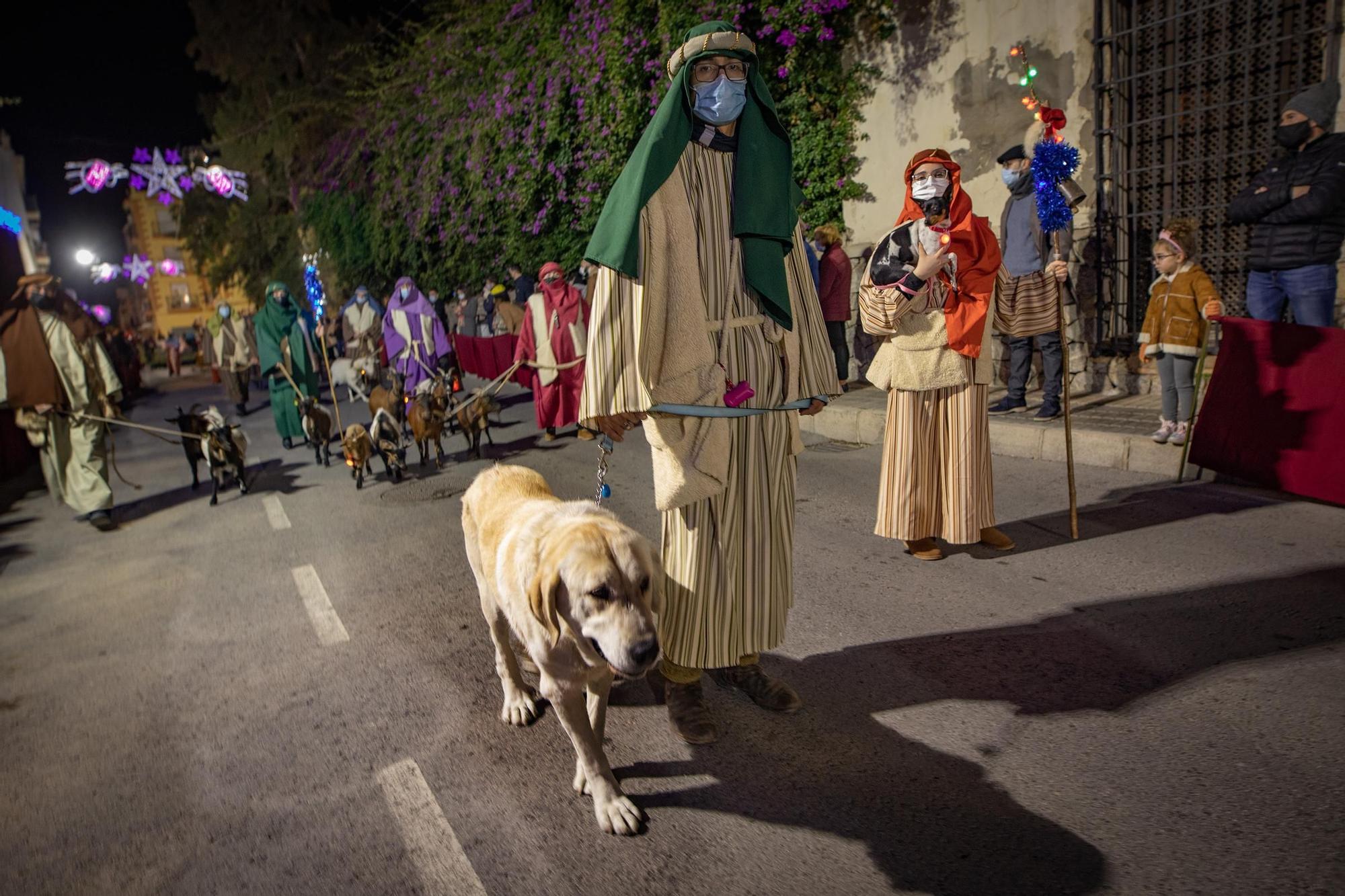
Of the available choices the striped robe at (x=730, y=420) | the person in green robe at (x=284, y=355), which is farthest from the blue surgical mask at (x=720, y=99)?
the person in green robe at (x=284, y=355)

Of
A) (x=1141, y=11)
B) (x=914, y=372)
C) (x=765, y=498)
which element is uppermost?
(x=1141, y=11)

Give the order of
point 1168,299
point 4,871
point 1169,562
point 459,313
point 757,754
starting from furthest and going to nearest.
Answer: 1. point 459,313
2. point 1168,299
3. point 1169,562
4. point 757,754
5. point 4,871

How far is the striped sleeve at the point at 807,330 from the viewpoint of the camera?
3.33 meters

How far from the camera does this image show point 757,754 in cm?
308

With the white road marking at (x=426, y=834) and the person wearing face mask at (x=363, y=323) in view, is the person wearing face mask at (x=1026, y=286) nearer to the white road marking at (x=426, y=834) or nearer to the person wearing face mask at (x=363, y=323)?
the white road marking at (x=426, y=834)

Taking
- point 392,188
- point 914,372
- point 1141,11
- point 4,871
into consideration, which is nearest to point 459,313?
point 392,188

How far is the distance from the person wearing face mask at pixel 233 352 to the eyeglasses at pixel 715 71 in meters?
16.4

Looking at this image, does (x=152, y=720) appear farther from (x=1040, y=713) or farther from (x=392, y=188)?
(x=392, y=188)

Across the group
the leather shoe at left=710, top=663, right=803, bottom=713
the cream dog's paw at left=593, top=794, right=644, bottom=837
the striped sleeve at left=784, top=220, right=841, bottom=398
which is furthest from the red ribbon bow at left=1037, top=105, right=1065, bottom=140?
the cream dog's paw at left=593, top=794, right=644, bottom=837

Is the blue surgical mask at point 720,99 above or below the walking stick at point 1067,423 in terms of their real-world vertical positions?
above

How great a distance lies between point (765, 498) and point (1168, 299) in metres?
5.24

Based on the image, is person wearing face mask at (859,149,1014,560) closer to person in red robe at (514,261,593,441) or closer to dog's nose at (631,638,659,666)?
dog's nose at (631,638,659,666)

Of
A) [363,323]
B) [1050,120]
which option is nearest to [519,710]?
[1050,120]

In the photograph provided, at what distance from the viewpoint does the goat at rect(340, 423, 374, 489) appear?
28.0 feet
